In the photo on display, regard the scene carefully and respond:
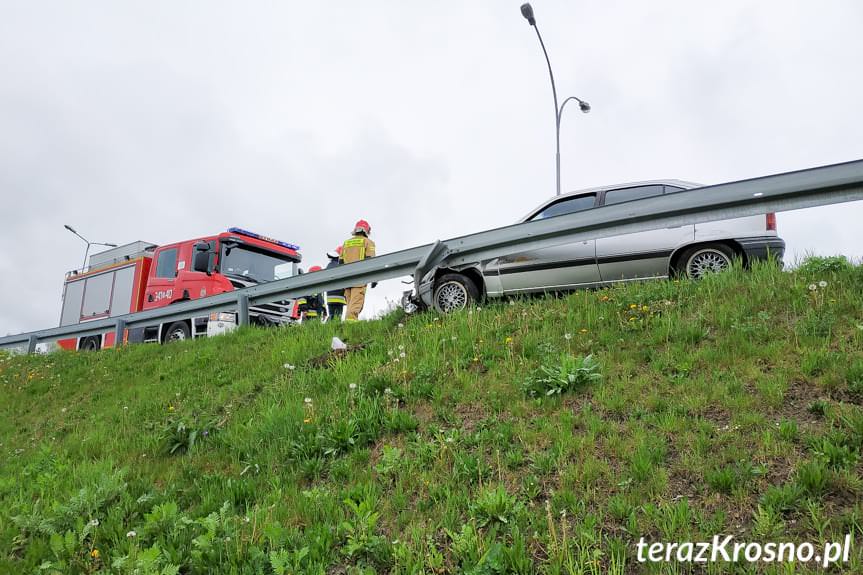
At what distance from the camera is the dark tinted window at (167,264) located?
1228cm

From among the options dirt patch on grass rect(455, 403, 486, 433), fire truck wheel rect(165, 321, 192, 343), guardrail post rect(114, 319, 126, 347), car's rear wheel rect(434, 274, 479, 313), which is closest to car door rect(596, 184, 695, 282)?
car's rear wheel rect(434, 274, 479, 313)

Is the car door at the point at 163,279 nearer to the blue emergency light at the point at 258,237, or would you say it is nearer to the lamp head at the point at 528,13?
the blue emergency light at the point at 258,237

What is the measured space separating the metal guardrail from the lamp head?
10.7 metres

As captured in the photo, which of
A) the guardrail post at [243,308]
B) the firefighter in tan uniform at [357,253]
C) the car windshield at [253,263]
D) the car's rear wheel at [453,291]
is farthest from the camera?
the car windshield at [253,263]

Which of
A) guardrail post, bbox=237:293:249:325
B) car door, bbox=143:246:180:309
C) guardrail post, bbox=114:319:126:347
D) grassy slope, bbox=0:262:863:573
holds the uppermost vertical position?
car door, bbox=143:246:180:309

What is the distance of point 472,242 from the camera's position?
6.17m

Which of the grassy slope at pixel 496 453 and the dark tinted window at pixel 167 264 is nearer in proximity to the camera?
the grassy slope at pixel 496 453

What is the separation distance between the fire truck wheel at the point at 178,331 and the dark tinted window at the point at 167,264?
188cm

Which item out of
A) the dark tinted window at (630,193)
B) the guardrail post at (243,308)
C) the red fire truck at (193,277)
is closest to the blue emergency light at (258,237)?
the red fire truck at (193,277)

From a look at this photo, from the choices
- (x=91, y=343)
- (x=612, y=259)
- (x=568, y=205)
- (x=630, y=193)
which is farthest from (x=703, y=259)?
(x=91, y=343)

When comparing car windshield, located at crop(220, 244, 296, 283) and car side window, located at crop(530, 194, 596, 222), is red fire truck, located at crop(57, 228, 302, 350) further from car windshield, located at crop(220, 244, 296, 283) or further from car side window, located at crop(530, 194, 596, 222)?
car side window, located at crop(530, 194, 596, 222)

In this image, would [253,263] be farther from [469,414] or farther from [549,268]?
[469,414]

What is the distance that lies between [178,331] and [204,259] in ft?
5.13

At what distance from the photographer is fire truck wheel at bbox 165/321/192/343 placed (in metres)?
10.5
